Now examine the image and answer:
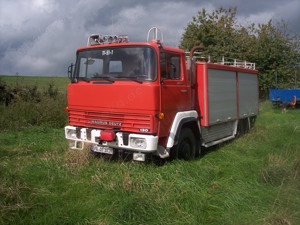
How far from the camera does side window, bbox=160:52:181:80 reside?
6.28 meters

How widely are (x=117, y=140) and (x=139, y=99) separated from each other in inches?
34.3

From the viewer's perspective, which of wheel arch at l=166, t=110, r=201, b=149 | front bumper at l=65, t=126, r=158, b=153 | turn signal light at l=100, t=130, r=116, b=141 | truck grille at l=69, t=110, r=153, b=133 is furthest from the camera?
wheel arch at l=166, t=110, r=201, b=149

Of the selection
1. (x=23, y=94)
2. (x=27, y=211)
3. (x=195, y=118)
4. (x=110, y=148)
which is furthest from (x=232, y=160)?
(x=23, y=94)

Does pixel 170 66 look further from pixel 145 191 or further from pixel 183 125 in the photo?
pixel 145 191

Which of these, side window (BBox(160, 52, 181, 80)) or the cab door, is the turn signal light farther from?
side window (BBox(160, 52, 181, 80))

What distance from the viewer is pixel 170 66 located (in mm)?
6539

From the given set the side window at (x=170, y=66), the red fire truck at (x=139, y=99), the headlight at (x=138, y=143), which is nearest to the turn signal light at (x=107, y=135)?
the red fire truck at (x=139, y=99)

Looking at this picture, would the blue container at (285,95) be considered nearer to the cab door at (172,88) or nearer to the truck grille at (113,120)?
the cab door at (172,88)

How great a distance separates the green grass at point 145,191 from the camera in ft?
14.1

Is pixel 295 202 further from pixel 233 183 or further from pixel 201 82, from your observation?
pixel 201 82

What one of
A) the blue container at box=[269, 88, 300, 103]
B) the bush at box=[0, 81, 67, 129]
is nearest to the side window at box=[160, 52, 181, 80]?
the bush at box=[0, 81, 67, 129]

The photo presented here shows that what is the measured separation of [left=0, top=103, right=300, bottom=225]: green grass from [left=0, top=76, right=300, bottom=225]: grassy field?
0.5 inches

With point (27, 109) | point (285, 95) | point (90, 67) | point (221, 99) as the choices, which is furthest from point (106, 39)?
point (285, 95)

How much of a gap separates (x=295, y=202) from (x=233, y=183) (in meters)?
1.21
